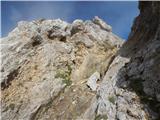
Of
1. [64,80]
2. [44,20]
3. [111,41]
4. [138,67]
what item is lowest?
[138,67]

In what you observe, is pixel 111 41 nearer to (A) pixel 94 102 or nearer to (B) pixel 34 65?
(B) pixel 34 65

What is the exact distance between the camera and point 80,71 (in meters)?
32.4

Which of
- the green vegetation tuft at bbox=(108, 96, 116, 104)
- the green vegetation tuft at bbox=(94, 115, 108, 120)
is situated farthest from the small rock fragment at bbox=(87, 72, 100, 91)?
the green vegetation tuft at bbox=(94, 115, 108, 120)

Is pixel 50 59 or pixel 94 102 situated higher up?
pixel 50 59

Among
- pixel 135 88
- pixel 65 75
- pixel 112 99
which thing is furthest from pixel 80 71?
pixel 135 88

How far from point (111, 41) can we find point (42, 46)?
9196mm

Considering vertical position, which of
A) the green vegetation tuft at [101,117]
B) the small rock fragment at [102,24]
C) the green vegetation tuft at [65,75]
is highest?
the small rock fragment at [102,24]

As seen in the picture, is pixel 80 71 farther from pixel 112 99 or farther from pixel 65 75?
pixel 112 99

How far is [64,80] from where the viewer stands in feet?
97.9

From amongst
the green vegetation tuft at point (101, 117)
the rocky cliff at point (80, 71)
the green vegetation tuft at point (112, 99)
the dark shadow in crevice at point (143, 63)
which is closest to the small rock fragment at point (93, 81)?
the rocky cliff at point (80, 71)

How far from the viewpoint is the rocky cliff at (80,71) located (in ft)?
69.3

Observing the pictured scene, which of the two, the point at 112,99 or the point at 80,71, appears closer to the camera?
the point at 112,99

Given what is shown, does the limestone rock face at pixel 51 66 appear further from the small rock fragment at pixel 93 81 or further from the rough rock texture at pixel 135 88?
the rough rock texture at pixel 135 88

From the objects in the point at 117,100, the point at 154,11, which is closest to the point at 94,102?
the point at 117,100
